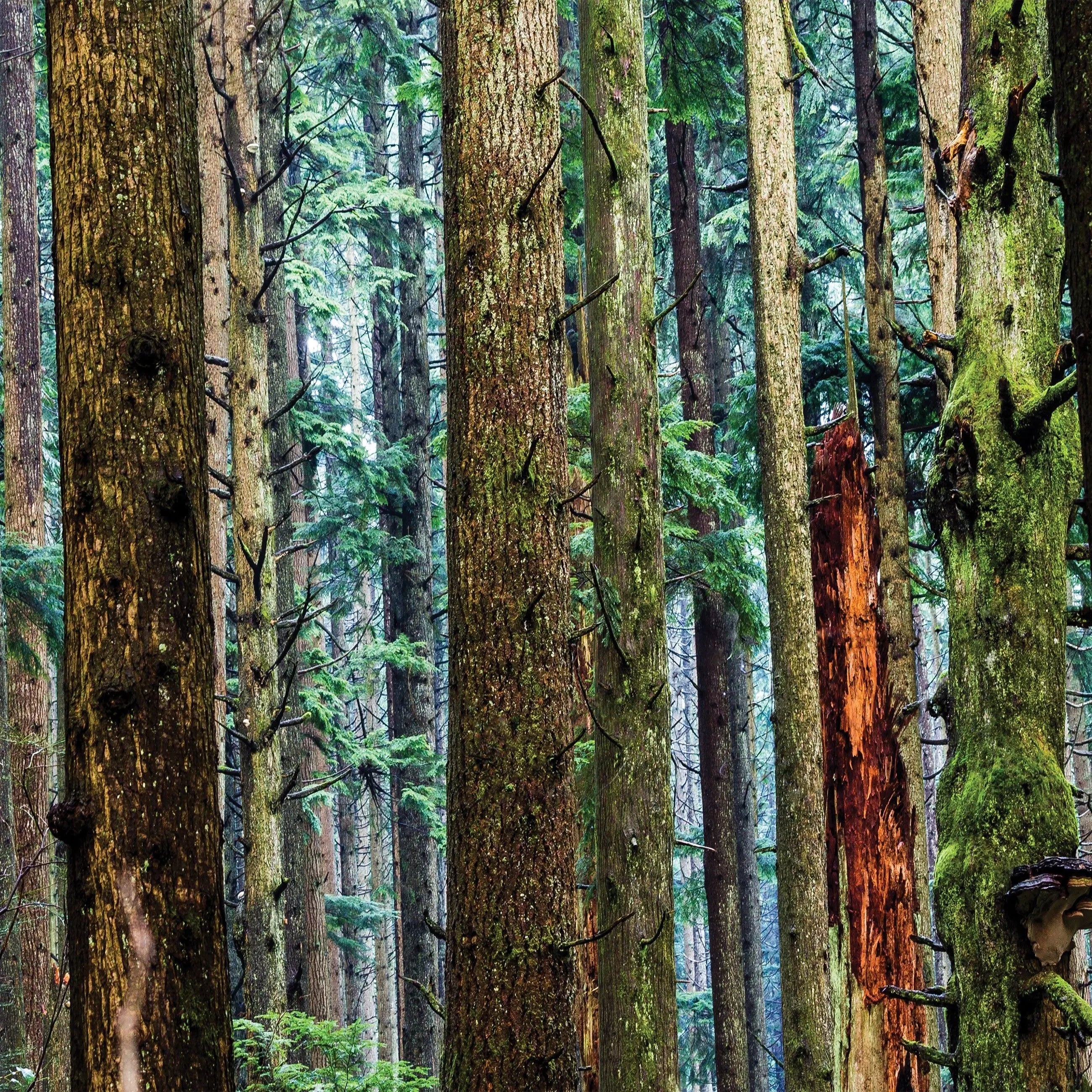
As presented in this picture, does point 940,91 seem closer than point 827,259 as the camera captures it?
No

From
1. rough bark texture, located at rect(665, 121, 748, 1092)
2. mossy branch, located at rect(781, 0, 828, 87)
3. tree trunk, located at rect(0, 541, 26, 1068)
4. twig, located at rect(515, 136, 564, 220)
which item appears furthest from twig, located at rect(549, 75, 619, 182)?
rough bark texture, located at rect(665, 121, 748, 1092)

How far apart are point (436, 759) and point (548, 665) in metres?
13.5

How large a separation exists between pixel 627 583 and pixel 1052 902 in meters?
3.57

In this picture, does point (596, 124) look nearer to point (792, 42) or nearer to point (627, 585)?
point (627, 585)

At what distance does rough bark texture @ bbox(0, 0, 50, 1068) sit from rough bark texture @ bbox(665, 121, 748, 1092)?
774cm

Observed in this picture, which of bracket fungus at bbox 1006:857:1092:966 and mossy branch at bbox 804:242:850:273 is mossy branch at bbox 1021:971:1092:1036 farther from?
mossy branch at bbox 804:242:850:273

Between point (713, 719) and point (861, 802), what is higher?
point (713, 719)

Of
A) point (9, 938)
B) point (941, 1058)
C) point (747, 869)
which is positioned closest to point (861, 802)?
point (941, 1058)

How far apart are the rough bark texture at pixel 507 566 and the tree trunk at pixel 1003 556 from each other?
57.3 inches

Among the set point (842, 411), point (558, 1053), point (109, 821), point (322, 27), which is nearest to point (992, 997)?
point (558, 1053)

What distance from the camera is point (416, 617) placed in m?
18.6

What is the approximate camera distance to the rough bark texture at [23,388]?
12977 mm

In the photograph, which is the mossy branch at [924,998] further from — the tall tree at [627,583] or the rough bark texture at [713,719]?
the rough bark texture at [713,719]

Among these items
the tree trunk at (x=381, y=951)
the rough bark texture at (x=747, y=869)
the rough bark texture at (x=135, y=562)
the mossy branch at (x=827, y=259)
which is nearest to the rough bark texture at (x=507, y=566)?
the rough bark texture at (x=135, y=562)
